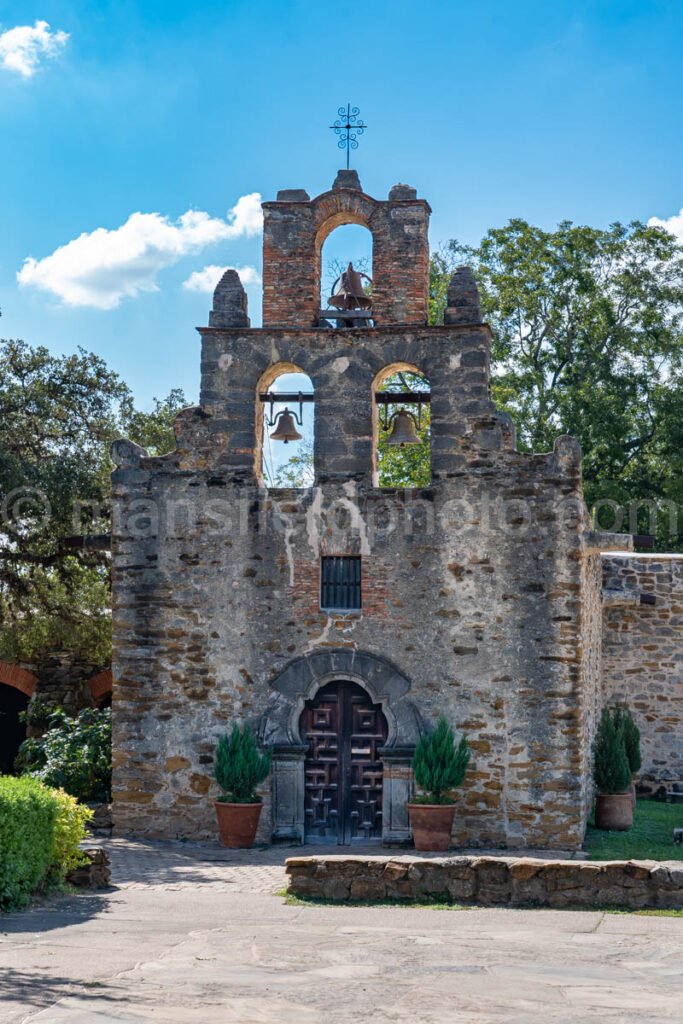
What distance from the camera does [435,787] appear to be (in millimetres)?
13898

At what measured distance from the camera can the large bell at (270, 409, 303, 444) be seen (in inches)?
603

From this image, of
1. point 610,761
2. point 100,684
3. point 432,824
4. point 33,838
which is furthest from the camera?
point 100,684

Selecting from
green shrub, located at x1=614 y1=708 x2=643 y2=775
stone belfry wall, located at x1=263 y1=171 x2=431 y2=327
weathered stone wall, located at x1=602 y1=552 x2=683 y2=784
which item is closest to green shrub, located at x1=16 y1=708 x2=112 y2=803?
stone belfry wall, located at x1=263 y1=171 x2=431 y2=327

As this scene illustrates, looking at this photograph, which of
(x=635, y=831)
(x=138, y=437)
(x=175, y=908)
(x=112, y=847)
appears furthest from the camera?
(x=138, y=437)

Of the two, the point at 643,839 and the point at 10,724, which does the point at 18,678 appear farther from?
the point at 643,839

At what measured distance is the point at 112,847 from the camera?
14.3 metres

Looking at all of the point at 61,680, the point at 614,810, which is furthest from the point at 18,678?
the point at 614,810

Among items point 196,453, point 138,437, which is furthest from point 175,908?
point 138,437

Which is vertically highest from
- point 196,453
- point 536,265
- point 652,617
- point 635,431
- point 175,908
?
point 536,265

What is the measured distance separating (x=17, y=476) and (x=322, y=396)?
577 centimetres

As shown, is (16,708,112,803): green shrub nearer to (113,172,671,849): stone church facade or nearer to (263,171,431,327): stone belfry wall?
(113,172,671,849): stone church facade

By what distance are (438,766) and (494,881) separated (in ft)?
10.6

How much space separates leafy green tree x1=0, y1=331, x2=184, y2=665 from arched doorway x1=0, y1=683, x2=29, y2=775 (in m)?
1.03

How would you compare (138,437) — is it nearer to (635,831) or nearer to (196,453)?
(196,453)
